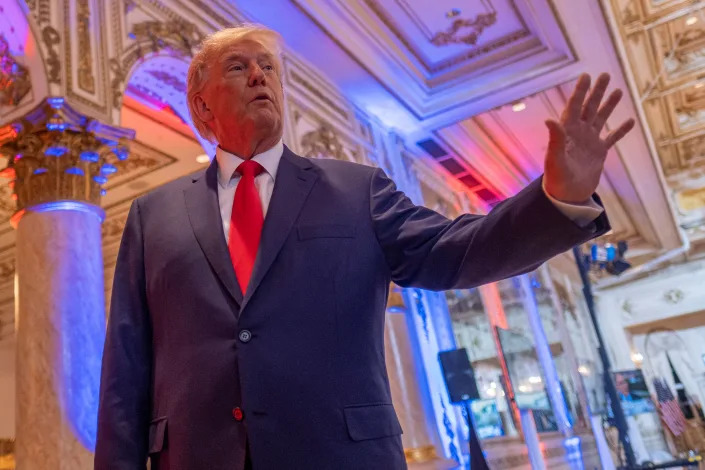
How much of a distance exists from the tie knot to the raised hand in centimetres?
61

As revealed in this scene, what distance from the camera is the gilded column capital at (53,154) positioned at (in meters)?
3.61

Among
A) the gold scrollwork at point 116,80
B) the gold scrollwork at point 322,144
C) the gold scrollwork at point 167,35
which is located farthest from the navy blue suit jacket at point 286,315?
the gold scrollwork at point 322,144

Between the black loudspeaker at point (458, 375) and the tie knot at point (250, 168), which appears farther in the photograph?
the black loudspeaker at point (458, 375)

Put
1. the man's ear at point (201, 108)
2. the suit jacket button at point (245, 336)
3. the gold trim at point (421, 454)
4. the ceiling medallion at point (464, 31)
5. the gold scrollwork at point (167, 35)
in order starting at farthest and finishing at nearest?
the ceiling medallion at point (464, 31)
the gold trim at point (421, 454)
the gold scrollwork at point (167, 35)
the man's ear at point (201, 108)
the suit jacket button at point (245, 336)

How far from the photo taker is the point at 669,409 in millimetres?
15109

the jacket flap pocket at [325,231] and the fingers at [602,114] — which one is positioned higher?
the fingers at [602,114]

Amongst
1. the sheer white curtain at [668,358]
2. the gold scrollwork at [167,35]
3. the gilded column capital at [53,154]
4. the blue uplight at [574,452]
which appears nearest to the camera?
the gilded column capital at [53,154]

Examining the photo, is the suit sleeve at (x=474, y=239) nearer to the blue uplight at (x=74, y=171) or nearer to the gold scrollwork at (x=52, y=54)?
the blue uplight at (x=74, y=171)

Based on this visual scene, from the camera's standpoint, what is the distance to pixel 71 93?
3.78 m

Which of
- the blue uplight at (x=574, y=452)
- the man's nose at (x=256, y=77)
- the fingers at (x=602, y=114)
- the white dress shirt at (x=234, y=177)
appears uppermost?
the man's nose at (x=256, y=77)

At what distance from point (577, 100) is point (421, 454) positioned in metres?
5.54

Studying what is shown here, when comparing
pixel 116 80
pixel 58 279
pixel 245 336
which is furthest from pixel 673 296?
pixel 245 336

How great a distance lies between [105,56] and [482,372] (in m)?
7.26

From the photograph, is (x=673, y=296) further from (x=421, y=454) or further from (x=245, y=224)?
(x=245, y=224)
